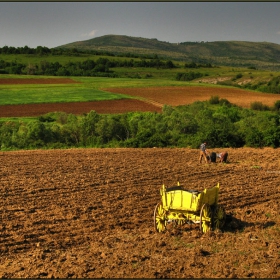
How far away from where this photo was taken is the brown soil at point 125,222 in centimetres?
1051

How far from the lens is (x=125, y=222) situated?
47.8ft

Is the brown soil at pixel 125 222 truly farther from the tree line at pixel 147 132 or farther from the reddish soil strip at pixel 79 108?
the reddish soil strip at pixel 79 108

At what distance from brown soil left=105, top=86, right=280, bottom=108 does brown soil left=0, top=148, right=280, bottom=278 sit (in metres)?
39.4

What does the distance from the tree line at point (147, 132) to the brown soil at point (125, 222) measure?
652 cm

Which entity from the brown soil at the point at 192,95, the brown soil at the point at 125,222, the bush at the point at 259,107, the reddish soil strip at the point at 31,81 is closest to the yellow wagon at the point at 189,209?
the brown soil at the point at 125,222

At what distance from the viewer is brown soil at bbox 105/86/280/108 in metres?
65.7

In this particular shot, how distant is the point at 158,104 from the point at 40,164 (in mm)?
40684

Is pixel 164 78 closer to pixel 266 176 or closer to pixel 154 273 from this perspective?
pixel 266 176

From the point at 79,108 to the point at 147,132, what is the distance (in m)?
26.8

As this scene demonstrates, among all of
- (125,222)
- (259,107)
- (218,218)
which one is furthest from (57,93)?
(218,218)

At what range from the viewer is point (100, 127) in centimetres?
3650

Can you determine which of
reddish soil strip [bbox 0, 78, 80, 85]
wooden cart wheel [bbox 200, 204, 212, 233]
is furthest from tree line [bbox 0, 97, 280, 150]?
reddish soil strip [bbox 0, 78, 80, 85]

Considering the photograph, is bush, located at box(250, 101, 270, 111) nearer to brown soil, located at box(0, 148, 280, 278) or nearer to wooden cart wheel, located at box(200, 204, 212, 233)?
brown soil, located at box(0, 148, 280, 278)

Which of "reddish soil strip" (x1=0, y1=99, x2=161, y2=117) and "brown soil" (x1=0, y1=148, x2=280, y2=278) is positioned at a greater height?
"brown soil" (x1=0, y1=148, x2=280, y2=278)
